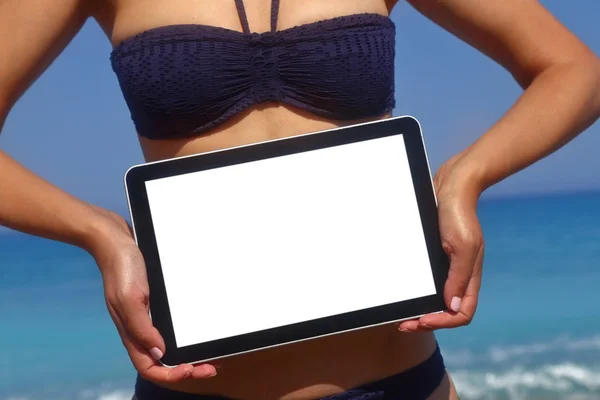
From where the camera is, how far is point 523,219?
17375mm

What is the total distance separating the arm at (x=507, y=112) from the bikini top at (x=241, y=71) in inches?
7.4

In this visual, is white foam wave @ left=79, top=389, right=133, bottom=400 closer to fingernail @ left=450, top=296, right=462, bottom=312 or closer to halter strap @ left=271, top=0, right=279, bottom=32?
halter strap @ left=271, top=0, right=279, bottom=32

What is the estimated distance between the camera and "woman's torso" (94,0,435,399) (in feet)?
3.46

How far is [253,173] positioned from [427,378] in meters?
0.42

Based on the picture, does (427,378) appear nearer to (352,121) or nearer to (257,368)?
(257,368)

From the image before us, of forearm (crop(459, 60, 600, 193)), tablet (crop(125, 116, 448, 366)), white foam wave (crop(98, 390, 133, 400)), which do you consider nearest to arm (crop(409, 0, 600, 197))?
forearm (crop(459, 60, 600, 193))

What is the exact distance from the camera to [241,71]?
3.67ft

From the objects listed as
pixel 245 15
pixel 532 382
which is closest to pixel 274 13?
pixel 245 15

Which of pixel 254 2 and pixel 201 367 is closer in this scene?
pixel 201 367

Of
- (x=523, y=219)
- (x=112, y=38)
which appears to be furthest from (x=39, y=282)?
(x=112, y=38)

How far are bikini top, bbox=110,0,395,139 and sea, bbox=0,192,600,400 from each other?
553 centimetres

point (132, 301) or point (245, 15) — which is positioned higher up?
point (245, 15)

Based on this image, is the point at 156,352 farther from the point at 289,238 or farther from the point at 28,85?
the point at 28,85

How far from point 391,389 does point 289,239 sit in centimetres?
29
